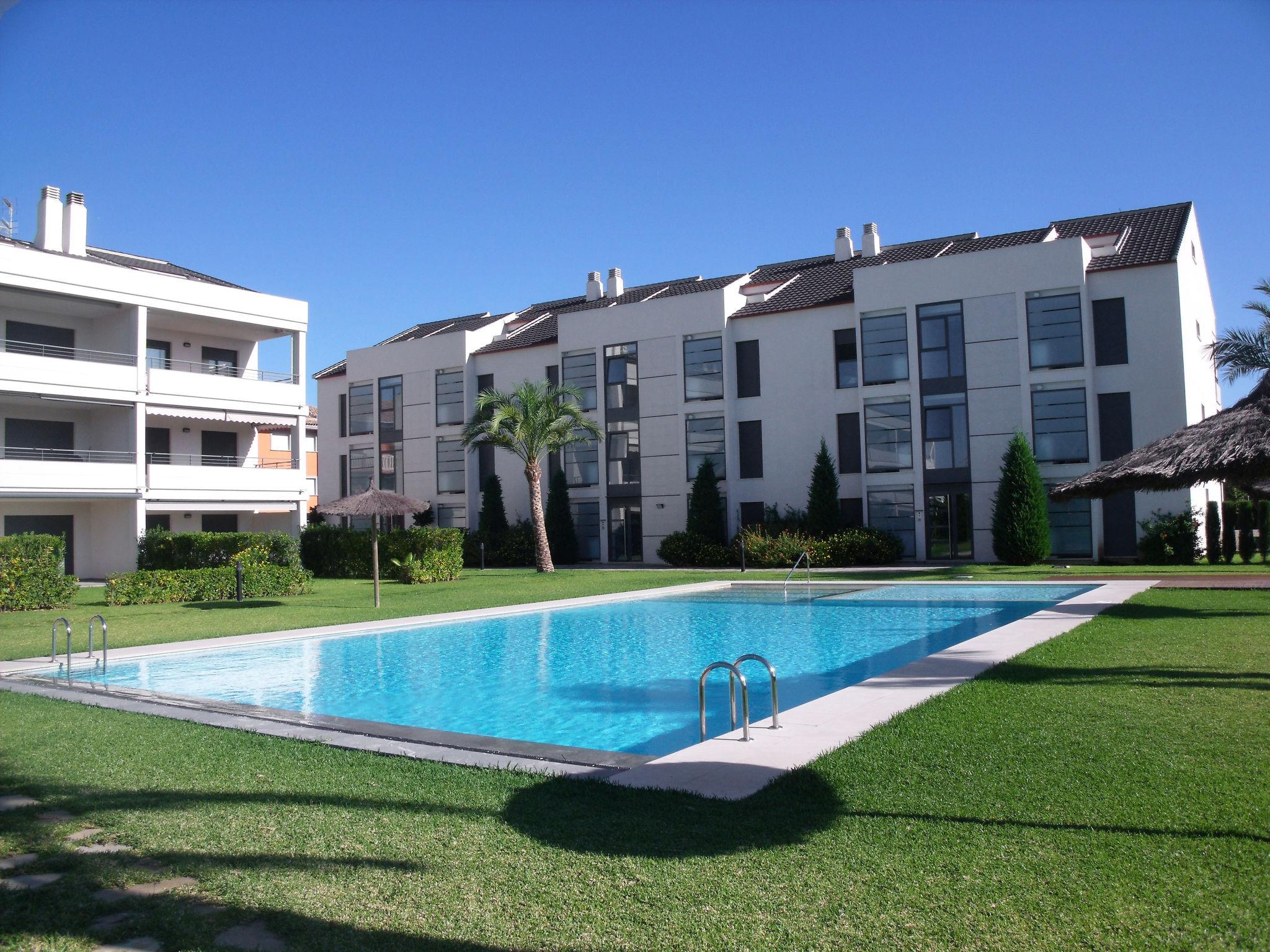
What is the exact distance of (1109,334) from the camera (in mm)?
29438

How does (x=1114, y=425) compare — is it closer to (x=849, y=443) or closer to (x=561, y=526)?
(x=849, y=443)

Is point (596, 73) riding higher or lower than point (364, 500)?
higher

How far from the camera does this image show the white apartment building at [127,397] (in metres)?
26.9

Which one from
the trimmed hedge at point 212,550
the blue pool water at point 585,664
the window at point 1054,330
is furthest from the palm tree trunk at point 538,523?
the window at point 1054,330

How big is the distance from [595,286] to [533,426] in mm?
15844

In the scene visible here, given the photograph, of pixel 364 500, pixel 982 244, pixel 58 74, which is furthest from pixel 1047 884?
pixel 982 244

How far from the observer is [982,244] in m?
34.6

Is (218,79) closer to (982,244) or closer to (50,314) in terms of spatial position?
(50,314)

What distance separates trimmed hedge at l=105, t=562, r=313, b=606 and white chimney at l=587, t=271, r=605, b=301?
82.2ft

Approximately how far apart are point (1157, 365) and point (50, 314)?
33395 millimetres

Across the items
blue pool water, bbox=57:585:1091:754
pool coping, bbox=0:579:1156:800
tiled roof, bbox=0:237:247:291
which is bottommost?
blue pool water, bbox=57:585:1091:754

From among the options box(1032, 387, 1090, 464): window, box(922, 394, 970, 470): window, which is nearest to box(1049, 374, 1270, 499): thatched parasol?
box(1032, 387, 1090, 464): window

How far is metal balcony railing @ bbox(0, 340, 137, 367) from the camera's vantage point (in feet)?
91.5

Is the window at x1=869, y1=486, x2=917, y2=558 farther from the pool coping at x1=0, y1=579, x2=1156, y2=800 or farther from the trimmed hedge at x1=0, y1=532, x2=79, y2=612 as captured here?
the trimmed hedge at x1=0, y1=532, x2=79, y2=612
